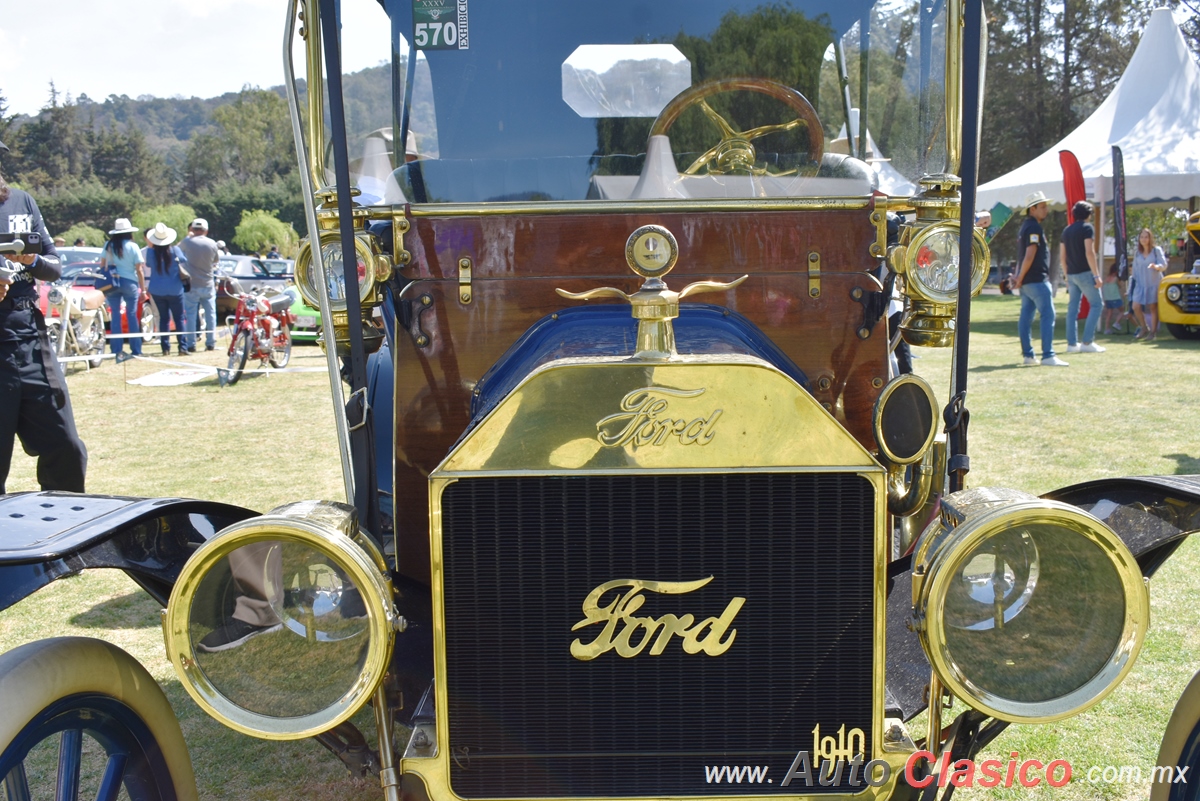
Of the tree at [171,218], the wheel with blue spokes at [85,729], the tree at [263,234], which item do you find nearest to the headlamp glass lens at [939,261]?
the wheel with blue spokes at [85,729]

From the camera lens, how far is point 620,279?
8.77 ft

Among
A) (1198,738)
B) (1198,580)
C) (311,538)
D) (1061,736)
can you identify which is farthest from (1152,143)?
(311,538)

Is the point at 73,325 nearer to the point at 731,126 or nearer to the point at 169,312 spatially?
the point at 169,312

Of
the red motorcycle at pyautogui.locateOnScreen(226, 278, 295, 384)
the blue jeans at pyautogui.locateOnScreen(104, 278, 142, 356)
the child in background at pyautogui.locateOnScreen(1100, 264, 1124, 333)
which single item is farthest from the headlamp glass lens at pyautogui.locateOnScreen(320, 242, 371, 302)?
the child in background at pyautogui.locateOnScreen(1100, 264, 1124, 333)

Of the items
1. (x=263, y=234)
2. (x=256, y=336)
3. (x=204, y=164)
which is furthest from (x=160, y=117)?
(x=256, y=336)

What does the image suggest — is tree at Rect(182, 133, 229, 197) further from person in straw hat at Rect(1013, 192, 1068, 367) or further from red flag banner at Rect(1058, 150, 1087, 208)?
person in straw hat at Rect(1013, 192, 1068, 367)

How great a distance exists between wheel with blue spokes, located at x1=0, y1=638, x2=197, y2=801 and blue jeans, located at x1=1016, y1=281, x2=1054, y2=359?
36.1 ft

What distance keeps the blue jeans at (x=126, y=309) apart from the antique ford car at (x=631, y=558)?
519 inches

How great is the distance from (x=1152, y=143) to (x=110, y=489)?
1612 cm

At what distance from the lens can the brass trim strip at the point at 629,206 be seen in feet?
8.63

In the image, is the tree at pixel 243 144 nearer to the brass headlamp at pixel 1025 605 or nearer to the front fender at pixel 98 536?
the front fender at pixel 98 536

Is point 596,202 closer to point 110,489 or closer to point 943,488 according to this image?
point 943,488

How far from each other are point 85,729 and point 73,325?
13486mm

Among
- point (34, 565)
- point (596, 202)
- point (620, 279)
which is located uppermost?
point (596, 202)
